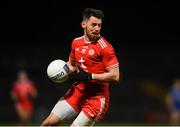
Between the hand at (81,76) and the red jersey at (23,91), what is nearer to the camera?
the hand at (81,76)

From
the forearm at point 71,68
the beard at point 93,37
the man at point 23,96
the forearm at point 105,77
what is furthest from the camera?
the man at point 23,96

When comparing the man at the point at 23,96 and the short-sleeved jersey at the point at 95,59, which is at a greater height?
the short-sleeved jersey at the point at 95,59

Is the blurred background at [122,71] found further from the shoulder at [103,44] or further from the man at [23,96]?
the shoulder at [103,44]

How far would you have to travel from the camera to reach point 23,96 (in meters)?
19.1

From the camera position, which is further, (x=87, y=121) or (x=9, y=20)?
(x=9, y=20)

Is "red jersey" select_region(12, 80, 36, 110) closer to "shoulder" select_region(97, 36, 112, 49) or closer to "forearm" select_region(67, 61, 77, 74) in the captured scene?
"forearm" select_region(67, 61, 77, 74)

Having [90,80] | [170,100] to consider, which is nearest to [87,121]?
[90,80]

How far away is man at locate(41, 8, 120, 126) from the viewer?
8070mm

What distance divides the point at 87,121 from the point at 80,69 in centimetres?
72

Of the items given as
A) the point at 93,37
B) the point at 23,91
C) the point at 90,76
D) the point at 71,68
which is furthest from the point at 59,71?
the point at 23,91

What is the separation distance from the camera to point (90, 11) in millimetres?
8211

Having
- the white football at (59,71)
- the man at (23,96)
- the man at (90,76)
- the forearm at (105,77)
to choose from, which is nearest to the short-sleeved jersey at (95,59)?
the man at (90,76)

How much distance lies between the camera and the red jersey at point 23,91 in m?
19.0

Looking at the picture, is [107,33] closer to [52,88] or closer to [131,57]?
[131,57]
